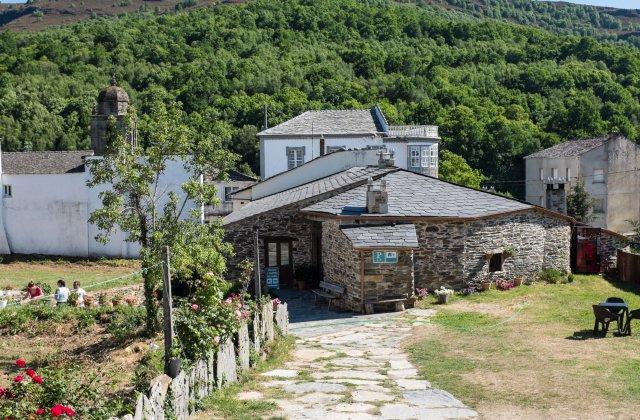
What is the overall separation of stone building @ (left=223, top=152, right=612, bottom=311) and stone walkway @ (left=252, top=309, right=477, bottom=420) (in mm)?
3129

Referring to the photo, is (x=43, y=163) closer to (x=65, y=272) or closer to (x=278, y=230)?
(x=65, y=272)

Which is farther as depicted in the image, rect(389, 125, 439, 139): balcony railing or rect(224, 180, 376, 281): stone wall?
rect(389, 125, 439, 139): balcony railing

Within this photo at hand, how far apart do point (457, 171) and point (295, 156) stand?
25463mm

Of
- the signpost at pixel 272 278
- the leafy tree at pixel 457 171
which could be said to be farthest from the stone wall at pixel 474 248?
the leafy tree at pixel 457 171

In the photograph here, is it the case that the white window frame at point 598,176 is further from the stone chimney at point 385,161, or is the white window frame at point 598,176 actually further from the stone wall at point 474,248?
the stone wall at point 474,248

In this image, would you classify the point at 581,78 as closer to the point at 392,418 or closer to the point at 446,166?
the point at 446,166

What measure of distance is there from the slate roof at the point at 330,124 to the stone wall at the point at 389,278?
23388mm

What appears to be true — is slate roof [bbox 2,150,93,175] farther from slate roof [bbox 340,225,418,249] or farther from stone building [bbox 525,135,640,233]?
stone building [bbox 525,135,640,233]

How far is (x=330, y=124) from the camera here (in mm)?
47375

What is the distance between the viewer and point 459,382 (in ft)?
47.2

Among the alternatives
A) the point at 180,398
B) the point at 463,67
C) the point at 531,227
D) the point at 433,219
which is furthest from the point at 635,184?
the point at 180,398

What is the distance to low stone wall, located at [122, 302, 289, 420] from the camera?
35.2ft

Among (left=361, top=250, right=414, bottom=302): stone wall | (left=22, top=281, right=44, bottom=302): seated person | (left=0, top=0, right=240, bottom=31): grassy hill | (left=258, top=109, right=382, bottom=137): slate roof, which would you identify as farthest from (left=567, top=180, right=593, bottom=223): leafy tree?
(left=0, top=0, right=240, bottom=31): grassy hill

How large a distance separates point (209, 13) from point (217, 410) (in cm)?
10474
